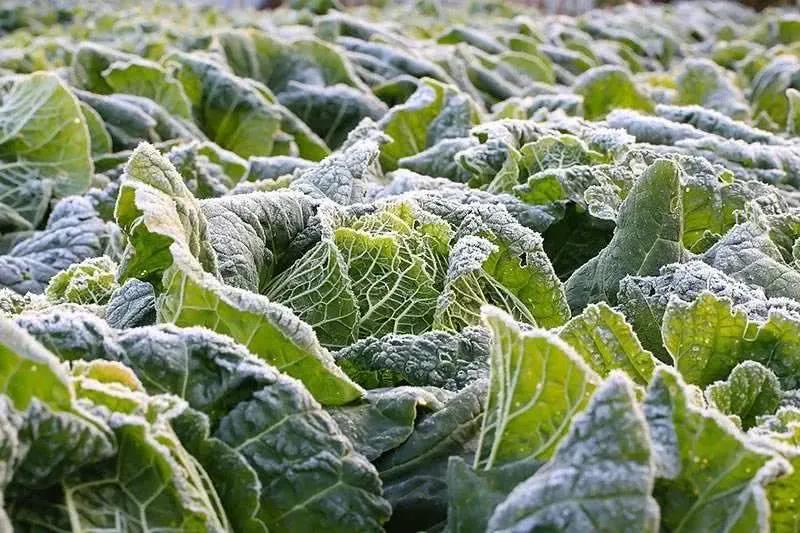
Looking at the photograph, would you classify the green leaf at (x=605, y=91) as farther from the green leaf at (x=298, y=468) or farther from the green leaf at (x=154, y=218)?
the green leaf at (x=298, y=468)

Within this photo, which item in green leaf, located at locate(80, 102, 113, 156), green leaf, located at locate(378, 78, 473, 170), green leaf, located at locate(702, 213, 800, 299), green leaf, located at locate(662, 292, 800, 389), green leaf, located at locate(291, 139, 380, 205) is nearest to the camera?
green leaf, located at locate(662, 292, 800, 389)

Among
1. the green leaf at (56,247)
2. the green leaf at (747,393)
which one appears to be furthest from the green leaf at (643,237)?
the green leaf at (56,247)

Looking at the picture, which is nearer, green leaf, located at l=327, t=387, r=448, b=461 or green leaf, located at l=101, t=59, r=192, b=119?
green leaf, located at l=327, t=387, r=448, b=461

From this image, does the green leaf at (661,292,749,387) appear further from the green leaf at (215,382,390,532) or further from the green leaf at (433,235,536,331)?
the green leaf at (215,382,390,532)

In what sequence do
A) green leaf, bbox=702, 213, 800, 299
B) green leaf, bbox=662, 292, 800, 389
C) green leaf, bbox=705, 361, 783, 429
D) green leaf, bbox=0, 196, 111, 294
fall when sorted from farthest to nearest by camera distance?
1. green leaf, bbox=0, 196, 111, 294
2. green leaf, bbox=702, 213, 800, 299
3. green leaf, bbox=662, 292, 800, 389
4. green leaf, bbox=705, 361, 783, 429

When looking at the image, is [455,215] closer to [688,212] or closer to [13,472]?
[688,212]

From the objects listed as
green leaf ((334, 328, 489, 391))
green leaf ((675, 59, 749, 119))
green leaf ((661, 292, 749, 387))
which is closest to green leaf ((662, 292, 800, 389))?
green leaf ((661, 292, 749, 387))

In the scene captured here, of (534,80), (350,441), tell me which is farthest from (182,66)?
(350,441)
